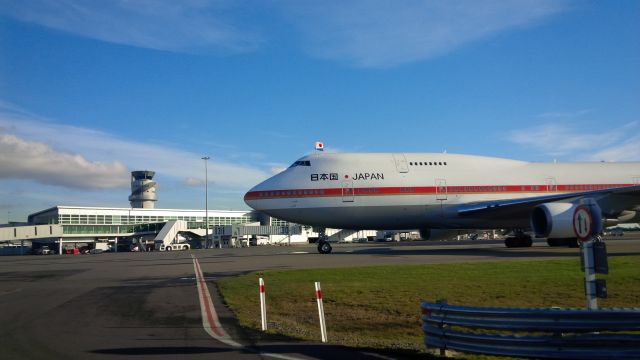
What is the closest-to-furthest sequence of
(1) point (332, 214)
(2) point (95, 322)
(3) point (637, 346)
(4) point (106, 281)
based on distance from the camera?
(3) point (637, 346), (2) point (95, 322), (4) point (106, 281), (1) point (332, 214)

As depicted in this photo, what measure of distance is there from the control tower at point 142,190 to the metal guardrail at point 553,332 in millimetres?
156795

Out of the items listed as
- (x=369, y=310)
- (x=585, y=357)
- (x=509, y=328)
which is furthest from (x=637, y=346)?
(x=369, y=310)

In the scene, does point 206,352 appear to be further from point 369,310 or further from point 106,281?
point 106,281

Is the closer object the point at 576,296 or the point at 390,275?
the point at 576,296

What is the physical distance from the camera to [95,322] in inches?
412

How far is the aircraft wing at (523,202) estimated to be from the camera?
84.1ft

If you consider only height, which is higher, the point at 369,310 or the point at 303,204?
the point at 303,204

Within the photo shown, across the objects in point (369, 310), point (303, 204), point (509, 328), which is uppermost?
point (303, 204)

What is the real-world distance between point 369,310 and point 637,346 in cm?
680

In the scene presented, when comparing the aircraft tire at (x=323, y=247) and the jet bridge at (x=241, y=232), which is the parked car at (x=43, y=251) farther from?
the aircraft tire at (x=323, y=247)

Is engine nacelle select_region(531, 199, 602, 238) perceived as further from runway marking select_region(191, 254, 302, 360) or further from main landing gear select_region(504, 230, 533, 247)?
runway marking select_region(191, 254, 302, 360)

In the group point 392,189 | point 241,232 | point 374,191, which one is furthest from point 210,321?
point 241,232

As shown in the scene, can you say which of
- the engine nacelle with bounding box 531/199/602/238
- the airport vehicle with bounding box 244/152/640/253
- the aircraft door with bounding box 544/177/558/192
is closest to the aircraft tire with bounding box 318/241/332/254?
the airport vehicle with bounding box 244/152/640/253

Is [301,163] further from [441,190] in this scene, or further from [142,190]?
[142,190]
